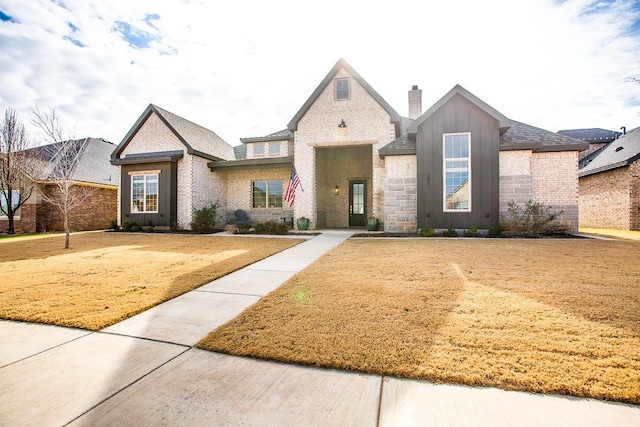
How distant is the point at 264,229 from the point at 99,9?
872cm

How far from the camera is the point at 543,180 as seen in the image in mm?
11219

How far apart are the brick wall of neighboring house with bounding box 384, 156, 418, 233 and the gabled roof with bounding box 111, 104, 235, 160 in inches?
386

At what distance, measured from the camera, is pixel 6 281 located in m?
4.68

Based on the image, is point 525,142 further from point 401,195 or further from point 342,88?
point 342,88

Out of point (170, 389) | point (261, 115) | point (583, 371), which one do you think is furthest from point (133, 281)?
point (261, 115)

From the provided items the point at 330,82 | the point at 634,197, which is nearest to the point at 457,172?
the point at 330,82

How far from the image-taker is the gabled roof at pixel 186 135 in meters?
15.0

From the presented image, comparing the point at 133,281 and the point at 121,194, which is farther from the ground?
the point at 121,194

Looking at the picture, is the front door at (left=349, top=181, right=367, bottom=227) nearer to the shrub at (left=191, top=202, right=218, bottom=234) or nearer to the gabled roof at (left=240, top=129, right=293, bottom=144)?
the gabled roof at (left=240, top=129, right=293, bottom=144)

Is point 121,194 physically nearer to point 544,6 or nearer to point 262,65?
point 262,65

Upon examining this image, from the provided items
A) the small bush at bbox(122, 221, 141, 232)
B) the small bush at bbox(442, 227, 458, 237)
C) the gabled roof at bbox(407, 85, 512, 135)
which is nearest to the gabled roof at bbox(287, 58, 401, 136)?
the gabled roof at bbox(407, 85, 512, 135)

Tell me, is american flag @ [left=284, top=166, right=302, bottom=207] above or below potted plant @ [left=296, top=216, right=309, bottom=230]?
above

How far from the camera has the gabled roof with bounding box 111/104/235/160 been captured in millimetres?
15016

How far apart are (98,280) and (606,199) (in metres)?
22.0
